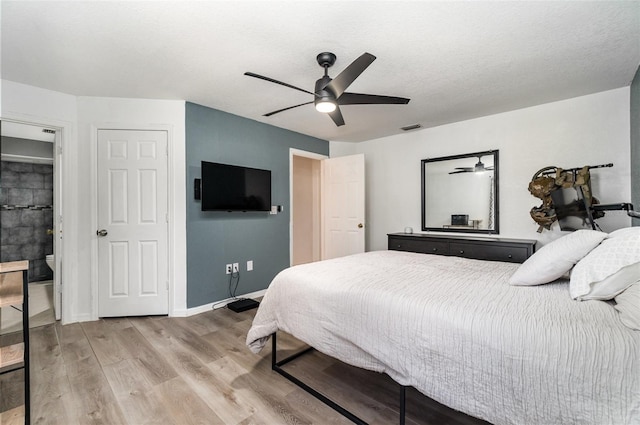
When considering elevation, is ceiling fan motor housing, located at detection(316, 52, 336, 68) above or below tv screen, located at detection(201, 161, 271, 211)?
above

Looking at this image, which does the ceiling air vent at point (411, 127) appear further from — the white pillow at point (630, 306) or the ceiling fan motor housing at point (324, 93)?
the white pillow at point (630, 306)

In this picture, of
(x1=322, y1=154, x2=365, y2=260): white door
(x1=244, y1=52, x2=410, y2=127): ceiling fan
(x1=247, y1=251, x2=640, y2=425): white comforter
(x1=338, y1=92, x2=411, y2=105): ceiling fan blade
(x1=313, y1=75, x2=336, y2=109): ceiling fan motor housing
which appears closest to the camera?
(x1=247, y1=251, x2=640, y2=425): white comforter

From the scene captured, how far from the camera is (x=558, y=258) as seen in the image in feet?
5.06

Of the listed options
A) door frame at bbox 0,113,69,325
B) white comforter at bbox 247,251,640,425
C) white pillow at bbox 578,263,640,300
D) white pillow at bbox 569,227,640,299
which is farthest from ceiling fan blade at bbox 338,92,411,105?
door frame at bbox 0,113,69,325

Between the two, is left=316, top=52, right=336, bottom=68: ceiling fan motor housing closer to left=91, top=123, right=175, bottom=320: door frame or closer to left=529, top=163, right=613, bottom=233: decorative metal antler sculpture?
left=91, top=123, right=175, bottom=320: door frame

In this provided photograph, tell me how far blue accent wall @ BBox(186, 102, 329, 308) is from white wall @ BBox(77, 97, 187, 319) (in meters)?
0.08

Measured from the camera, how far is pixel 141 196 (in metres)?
3.16

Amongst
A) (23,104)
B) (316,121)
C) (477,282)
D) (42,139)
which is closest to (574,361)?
(477,282)

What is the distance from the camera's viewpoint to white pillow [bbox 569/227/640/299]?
1.20 meters

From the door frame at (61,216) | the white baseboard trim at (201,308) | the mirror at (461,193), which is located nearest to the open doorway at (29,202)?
the door frame at (61,216)

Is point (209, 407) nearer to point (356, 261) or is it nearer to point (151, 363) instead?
point (151, 363)

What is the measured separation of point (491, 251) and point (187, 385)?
3.19 metres

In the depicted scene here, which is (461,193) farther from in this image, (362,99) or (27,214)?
(27,214)

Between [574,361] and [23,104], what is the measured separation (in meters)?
4.35
